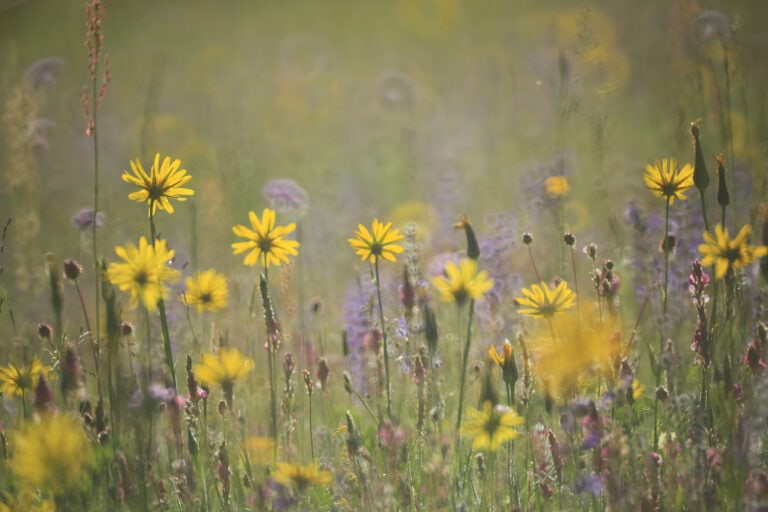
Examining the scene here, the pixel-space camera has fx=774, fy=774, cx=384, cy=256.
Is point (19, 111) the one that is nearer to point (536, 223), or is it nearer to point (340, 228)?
point (340, 228)

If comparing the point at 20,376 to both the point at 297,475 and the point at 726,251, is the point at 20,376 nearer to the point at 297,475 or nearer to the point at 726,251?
the point at 297,475

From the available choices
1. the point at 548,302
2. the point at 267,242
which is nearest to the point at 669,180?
the point at 548,302

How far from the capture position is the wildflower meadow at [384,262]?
148 centimetres

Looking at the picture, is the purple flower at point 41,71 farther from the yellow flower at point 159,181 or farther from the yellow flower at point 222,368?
the yellow flower at point 222,368

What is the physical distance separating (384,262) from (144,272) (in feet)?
6.51

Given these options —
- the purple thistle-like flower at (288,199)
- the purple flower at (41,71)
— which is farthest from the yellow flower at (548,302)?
the purple flower at (41,71)

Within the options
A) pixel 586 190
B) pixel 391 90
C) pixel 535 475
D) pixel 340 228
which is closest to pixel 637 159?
pixel 586 190

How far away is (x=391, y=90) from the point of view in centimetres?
638

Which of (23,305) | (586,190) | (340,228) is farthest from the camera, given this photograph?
(586,190)

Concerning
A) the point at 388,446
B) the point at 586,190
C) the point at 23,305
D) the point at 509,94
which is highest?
the point at 509,94

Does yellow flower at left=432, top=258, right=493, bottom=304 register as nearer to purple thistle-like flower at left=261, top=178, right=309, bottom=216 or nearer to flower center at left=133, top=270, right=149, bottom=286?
flower center at left=133, top=270, right=149, bottom=286

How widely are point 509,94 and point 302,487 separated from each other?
4727mm

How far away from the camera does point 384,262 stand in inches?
137

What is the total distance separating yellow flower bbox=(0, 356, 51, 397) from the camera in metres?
1.58
